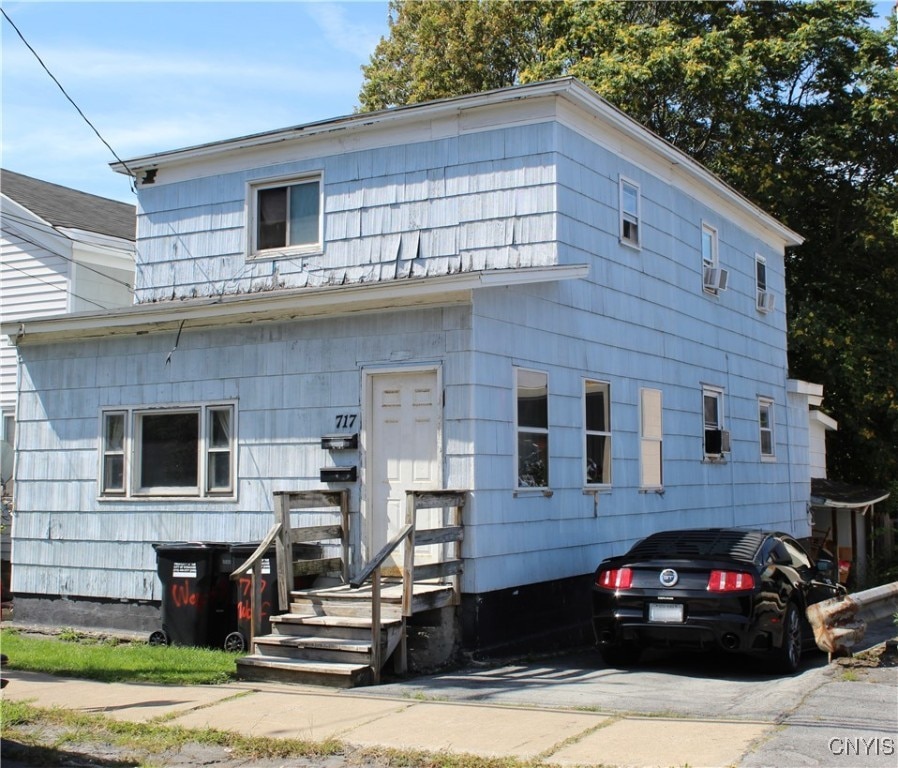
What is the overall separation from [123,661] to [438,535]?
143 inches

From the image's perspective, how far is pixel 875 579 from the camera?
80.9 feet

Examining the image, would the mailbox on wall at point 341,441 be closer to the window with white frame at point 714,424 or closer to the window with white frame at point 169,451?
the window with white frame at point 169,451

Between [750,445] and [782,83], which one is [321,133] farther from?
[782,83]

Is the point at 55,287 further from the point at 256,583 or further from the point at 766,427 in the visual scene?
the point at 766,427

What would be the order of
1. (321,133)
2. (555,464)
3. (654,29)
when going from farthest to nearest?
(654,29)
(321,133)
(555,464)

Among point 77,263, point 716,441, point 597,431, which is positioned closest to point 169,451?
point 597,431

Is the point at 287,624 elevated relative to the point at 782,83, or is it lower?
lower

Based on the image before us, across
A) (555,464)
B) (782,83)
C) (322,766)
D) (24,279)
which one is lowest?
(322,766)

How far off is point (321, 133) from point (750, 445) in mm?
9460

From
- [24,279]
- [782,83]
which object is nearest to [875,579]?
[782,83]

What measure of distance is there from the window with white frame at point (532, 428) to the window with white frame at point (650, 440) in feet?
9.25

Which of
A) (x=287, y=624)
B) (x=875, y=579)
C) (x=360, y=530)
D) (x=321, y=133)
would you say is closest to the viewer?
(x=287, y=624)

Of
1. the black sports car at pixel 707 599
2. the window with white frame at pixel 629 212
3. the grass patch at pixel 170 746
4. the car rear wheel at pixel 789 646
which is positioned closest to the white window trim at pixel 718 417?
the window with white frame at pixel 629 212

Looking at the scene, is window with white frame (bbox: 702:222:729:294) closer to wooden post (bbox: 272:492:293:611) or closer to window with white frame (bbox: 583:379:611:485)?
window with white frame (bbox: 583:379:611:485)
